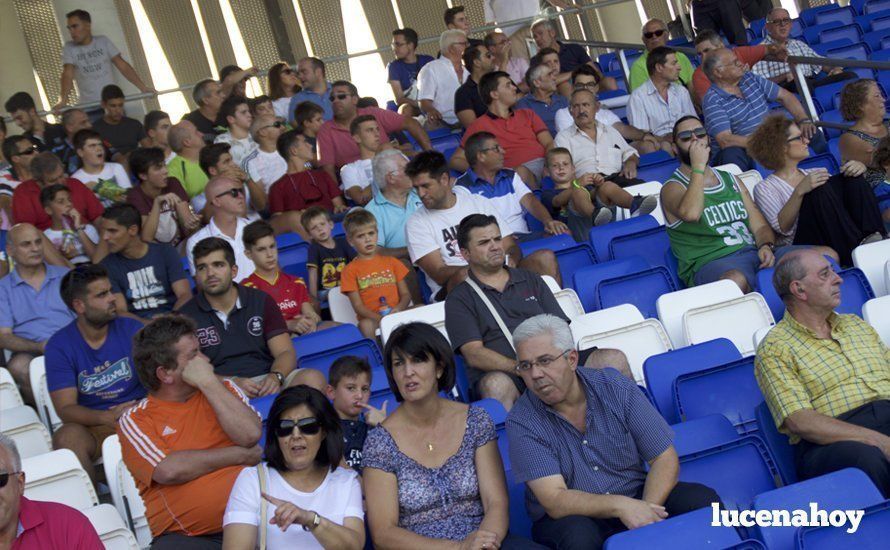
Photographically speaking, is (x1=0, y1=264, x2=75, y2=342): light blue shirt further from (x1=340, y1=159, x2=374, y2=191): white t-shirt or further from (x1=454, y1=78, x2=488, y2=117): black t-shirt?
(x1=454, y1=78, x2=488, y2=117): black t-shirt

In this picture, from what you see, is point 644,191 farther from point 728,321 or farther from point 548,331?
point 548,331

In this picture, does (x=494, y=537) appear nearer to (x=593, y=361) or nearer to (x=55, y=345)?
(x=593, y=361)

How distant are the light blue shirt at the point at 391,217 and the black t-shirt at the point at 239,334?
1.54 m

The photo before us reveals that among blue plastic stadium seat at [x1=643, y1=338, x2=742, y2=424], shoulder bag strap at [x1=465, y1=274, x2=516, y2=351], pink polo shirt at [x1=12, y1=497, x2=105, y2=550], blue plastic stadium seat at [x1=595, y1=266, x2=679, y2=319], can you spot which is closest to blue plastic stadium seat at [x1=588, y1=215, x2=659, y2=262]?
blue plastic stadium seat at [x1=595, y1=266, x2=679, y2=319]

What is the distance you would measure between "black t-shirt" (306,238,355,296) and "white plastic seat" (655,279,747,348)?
1.83m

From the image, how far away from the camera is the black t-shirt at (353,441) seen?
4.11 meters

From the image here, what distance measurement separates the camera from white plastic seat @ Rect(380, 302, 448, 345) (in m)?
5.24

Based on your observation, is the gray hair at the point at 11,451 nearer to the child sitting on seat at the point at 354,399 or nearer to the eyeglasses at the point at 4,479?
the eyeglasses at the point at 4,479

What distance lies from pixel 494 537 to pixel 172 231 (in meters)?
4.25

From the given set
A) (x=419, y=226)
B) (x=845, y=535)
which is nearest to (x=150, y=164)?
(x=419, y=226)

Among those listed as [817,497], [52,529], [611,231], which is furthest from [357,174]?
[817,497]

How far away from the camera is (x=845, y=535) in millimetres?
3090

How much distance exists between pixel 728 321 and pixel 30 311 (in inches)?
130

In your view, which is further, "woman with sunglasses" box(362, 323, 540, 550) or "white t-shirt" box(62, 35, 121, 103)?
"white t-shirt" box(62, 35, 121, 103)
